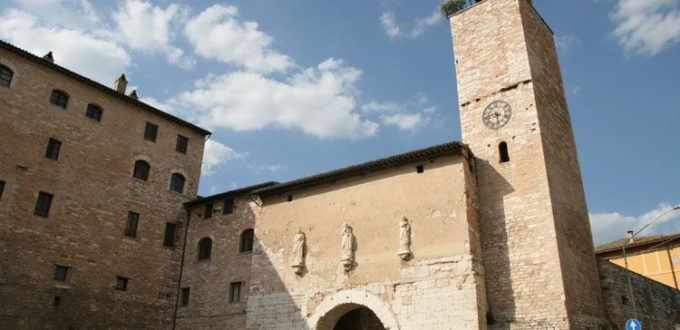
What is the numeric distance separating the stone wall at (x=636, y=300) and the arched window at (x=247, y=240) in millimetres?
13097

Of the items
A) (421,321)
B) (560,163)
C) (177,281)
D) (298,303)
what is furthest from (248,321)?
(560,163)

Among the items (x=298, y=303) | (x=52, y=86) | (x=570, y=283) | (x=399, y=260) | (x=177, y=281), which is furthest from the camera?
(x=177, y=281)

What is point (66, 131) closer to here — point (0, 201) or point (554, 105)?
point (0, 201)

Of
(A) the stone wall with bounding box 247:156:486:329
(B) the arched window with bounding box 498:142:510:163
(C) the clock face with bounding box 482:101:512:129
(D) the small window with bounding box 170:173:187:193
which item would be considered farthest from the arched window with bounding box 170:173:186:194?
(B) the arched window with bounding box 498:142:510:163

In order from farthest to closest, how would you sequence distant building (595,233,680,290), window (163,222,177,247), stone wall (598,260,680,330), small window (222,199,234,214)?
distant building (595,233,680,290) → window (163,222,177,247) → small window (222,199,234,214) → stone wall (598,260,680,330)

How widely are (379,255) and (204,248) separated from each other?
9.33m

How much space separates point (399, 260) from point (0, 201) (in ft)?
46.5

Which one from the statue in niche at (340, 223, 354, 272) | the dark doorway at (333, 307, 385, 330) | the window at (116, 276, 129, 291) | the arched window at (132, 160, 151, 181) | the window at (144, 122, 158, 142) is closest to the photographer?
the statue in niche at (340, 223, 354, 272)

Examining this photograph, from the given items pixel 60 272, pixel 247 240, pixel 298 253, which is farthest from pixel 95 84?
pixel 298 253

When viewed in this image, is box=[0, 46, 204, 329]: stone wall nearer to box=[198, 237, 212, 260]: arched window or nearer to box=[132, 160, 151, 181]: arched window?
box=[132, 160, 151, 181]: arched window

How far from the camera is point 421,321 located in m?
16.4

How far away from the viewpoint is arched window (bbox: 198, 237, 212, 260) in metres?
23.6

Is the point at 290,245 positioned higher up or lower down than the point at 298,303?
higher up

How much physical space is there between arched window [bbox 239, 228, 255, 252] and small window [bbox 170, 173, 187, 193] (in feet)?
15.3
